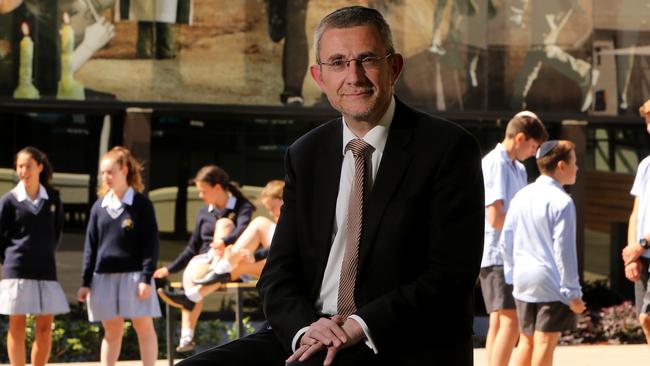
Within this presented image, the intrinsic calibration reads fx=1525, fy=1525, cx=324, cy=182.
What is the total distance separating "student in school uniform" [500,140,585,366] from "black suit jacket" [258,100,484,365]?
5.14 meters

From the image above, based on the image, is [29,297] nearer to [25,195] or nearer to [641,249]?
[25,195]

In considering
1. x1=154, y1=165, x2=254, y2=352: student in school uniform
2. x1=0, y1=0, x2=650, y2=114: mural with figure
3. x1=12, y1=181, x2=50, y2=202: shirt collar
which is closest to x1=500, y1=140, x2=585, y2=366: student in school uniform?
x1=154, y1=165, x2=254, y2=352: student in school uniform

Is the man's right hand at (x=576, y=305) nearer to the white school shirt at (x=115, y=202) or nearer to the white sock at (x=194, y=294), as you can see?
the white school shirt at (x=115, y=202)

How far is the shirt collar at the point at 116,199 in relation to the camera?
36.4 feet

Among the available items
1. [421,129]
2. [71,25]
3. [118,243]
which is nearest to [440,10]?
[71,25]

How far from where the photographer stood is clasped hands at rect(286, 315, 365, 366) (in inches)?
163

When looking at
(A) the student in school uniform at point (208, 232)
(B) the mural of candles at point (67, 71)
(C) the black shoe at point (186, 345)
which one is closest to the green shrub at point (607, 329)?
(C) the black shoe at point (186, 345)

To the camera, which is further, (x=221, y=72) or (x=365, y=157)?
(x=221, y=72)

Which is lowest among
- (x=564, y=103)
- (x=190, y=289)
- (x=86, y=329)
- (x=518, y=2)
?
(x=86, y=329)

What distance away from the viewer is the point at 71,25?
16.8m

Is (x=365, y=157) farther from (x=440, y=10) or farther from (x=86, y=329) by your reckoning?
(x=440, y=10)

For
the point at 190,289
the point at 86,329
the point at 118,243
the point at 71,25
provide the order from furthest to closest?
the point at 71,25 < the point at 86,329 < the point at 190,289 < the point at 118,243

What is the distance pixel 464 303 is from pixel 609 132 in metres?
14.8

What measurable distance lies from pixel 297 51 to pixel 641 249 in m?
8.55
